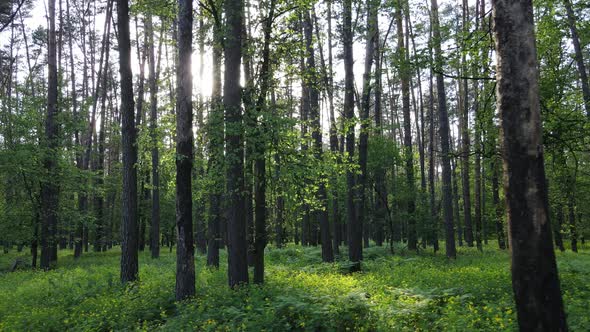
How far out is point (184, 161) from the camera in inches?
353

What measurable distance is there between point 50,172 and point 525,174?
21.3 metres

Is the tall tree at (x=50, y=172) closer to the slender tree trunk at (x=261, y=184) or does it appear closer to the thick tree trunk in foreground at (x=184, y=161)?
the thick tree trunk in foreground at (x=184, y=161)

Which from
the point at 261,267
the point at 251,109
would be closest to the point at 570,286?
the point at 261,267

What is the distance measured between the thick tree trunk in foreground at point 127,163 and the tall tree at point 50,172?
10025 mm

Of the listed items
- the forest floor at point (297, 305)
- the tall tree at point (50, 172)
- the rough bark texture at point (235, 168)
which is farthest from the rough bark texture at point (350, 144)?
the tall tree at point (50, 172)

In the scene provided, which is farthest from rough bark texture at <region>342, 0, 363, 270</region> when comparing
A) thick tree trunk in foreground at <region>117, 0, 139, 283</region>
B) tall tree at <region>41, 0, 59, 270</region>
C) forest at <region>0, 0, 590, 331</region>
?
tall tree at <region>41, 0, 59, 270</region>

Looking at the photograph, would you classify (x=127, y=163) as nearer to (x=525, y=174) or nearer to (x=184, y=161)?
(x=184, y=161)

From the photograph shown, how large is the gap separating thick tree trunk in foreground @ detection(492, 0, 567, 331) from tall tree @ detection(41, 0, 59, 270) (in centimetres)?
2071

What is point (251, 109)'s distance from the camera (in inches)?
349

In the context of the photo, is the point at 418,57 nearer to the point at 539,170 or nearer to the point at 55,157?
the point at 539,170

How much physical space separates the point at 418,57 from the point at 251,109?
380 cm

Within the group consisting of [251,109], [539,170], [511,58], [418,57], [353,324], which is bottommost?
[353,324]

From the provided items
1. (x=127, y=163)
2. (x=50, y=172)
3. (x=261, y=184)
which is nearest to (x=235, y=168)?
(x=261, y=184)

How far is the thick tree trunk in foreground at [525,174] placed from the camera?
135 inches
